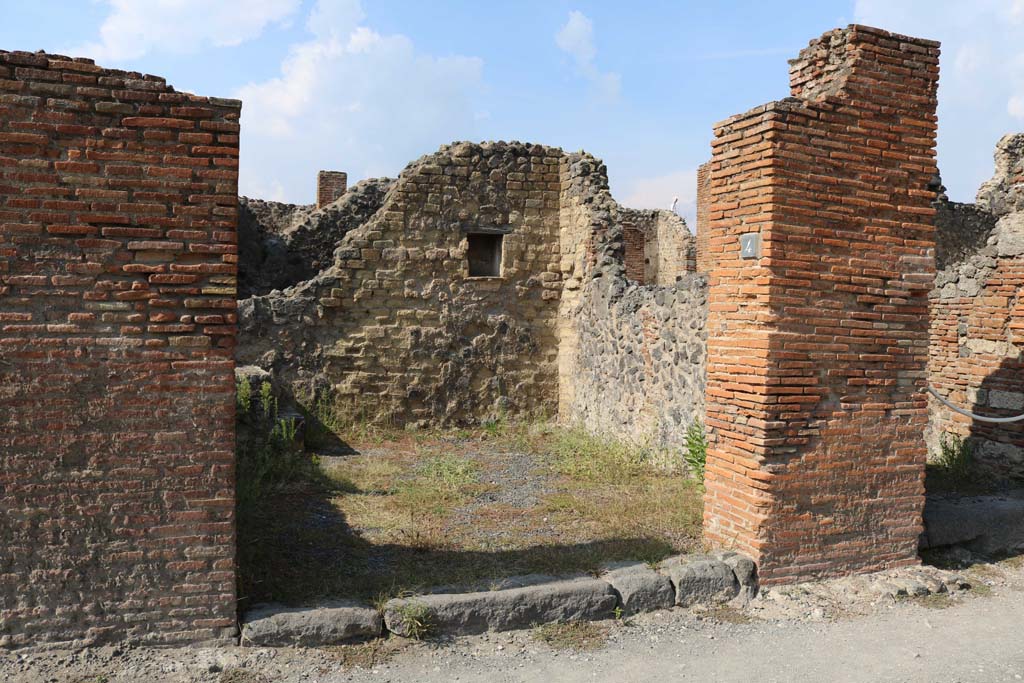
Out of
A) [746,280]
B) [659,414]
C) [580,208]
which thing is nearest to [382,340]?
[580,208]

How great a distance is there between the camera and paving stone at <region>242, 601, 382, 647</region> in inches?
158

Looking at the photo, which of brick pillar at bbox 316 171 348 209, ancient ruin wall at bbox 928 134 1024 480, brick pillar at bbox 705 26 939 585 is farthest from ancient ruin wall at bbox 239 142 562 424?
brick pillar at bbox 316 171 348 209

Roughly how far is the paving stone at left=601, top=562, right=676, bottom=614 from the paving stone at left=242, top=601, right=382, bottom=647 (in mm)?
1442

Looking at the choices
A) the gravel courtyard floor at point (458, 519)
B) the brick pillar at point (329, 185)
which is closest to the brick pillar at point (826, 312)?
the gravel courtyard floor at point (458, 519)

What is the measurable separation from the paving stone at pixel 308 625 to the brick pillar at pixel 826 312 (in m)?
2.50

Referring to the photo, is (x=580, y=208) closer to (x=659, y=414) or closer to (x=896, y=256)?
(x=659, y=414)

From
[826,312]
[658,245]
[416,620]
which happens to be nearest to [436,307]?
[826,312]

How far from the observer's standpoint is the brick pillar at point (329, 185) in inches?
757

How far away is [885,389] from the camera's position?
523 centimetres

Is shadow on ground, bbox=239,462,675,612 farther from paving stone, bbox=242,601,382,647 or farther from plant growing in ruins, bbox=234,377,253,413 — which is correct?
plant growing in ruins, bbox=234,377,253,413

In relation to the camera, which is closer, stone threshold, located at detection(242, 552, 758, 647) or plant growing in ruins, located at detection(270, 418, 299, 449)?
stone threshold, located at detection(242, 552, 758, 647)

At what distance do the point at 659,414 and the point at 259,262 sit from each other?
348 inches

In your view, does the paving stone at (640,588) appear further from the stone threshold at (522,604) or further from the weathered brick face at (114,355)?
the weathered brick face at (114,355)

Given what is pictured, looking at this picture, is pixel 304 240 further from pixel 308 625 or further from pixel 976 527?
pixel 976 527
